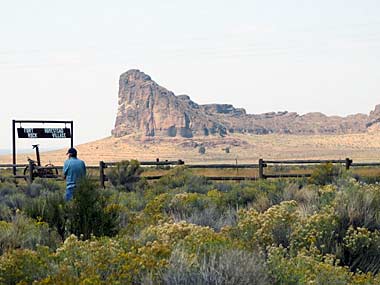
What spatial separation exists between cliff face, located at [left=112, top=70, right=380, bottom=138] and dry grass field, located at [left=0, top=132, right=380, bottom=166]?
742cm

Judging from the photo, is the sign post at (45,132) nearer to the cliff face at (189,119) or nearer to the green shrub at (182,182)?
the green shrub at (182,182)

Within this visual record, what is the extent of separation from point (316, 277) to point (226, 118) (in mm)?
161997

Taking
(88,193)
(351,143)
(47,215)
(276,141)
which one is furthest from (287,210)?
(276,141)

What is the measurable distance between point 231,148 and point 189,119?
27.1 m

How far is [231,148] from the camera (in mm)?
129375

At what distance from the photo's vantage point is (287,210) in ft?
33.8

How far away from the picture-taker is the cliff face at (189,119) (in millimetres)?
150750

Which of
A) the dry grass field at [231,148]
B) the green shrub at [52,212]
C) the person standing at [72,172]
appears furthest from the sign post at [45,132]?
the dry grass field at [231,148]

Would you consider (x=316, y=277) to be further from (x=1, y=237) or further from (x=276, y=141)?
(x=276, y=141)

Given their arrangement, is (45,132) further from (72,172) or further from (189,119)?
(189,119)

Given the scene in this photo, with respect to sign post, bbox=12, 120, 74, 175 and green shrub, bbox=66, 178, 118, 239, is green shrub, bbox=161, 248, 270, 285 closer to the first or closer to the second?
green shrub, bbox=66, 178, 118, 239

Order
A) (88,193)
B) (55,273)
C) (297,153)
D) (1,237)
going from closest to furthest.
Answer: (55,273) → (1,237) → (88,193) → (297,153)

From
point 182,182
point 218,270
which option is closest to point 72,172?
point 218,270

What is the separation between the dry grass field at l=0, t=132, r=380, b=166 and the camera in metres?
115
